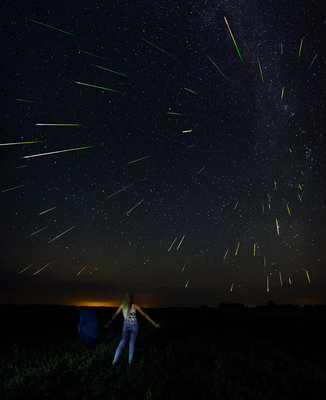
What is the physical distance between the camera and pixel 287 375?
8.38 m

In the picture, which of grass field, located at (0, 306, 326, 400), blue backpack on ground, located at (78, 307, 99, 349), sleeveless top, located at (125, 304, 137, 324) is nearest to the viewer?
grass field, located at (0, 306, 326, 400)

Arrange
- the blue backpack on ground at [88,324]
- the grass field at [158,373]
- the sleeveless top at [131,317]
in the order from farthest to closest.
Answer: the blue backpack on ground at [88,324], the sleeveless top at [131,317], the grass field at [158,373]

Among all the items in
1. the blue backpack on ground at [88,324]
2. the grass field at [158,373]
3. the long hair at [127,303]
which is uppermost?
the long hair at [127,303]

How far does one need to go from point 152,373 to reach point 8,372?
391 cm

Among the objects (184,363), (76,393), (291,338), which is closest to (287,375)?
(184,363)

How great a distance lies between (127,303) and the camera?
27.6 ft

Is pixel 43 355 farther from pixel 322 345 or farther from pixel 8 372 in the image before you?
pixel 322 345

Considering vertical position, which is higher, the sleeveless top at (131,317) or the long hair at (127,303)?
the long hair at (127,303)

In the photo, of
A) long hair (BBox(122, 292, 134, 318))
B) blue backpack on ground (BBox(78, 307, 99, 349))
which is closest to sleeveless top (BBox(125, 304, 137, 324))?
long hair (BBox(122, 292, 134, 318))

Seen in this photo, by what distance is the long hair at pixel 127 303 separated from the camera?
8336 millimetres

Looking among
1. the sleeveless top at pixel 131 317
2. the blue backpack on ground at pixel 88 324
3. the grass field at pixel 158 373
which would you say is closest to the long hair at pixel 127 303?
the sleeveless top at pixel 131 317

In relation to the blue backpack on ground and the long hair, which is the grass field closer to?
the blue backpack on ground

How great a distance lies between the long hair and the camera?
8336 mm

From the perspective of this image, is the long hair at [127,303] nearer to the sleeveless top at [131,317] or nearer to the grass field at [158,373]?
the sleeveless top at [131,317]
